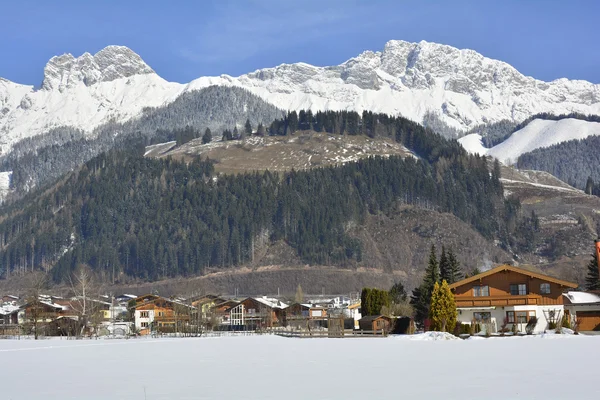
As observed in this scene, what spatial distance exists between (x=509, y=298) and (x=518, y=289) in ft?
5.51

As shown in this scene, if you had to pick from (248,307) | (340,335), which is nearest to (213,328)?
(248,307)

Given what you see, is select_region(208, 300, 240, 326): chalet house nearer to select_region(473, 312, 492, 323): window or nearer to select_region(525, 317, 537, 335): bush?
select_region(473, 312, 492, 323): window

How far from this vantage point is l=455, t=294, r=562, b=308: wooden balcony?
7675 centimetres

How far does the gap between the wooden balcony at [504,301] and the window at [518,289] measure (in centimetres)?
110

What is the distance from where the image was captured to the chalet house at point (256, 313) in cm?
13080

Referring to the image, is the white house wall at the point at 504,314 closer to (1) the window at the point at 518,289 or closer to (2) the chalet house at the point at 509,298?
(2) the chalet house at the point at 509,298

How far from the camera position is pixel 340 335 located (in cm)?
7806

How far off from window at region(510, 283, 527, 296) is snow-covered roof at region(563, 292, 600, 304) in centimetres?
384

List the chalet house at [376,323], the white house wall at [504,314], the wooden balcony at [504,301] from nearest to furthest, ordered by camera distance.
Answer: the white house wall at [504,314] < the wooden balcony at [504,301] < the chalet house at [376,323]

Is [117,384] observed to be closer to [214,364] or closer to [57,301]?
[214,364]

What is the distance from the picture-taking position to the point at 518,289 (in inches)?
3105

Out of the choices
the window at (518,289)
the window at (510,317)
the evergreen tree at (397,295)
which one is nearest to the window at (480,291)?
the window at (518,289)

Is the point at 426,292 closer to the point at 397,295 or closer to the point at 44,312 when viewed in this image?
the point at 397,295

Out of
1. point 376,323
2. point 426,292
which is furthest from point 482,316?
point 426,292
